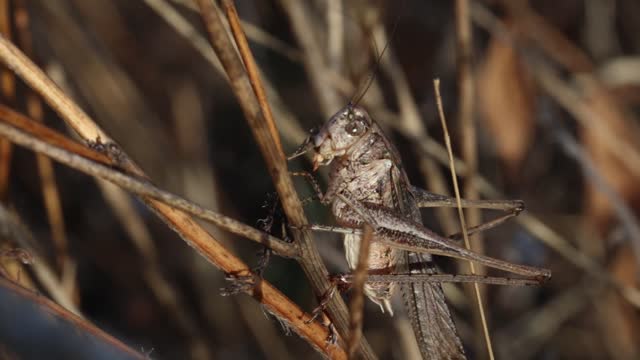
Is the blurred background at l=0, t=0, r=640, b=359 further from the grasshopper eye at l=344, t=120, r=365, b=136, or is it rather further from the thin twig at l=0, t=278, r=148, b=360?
the thin twig at l=0, t=278, r=148, b=360

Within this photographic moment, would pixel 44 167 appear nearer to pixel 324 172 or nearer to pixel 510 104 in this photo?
pixel 324 172

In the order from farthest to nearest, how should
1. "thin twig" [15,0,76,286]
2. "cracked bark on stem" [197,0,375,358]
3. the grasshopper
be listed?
"thin twig" [15,0,76,286] < the grasshopper < "cracked bark on stem" [197,0,375,358]

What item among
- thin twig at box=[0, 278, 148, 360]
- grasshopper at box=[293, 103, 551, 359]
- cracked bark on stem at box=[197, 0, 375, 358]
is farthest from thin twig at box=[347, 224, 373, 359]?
grasshopper at box=[293, 103, 551, 359]

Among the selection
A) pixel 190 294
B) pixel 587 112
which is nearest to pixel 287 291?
pixel 190 294

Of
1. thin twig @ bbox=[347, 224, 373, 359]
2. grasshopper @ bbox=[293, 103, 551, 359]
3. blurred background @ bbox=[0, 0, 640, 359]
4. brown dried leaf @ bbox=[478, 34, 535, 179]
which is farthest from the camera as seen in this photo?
brown dried leaf @ bbox=[478, 34, 535, 179]

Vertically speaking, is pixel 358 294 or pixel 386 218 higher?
pixel 386 218

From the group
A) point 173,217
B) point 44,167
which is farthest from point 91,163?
point 44,167

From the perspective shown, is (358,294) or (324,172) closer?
(358,294)
